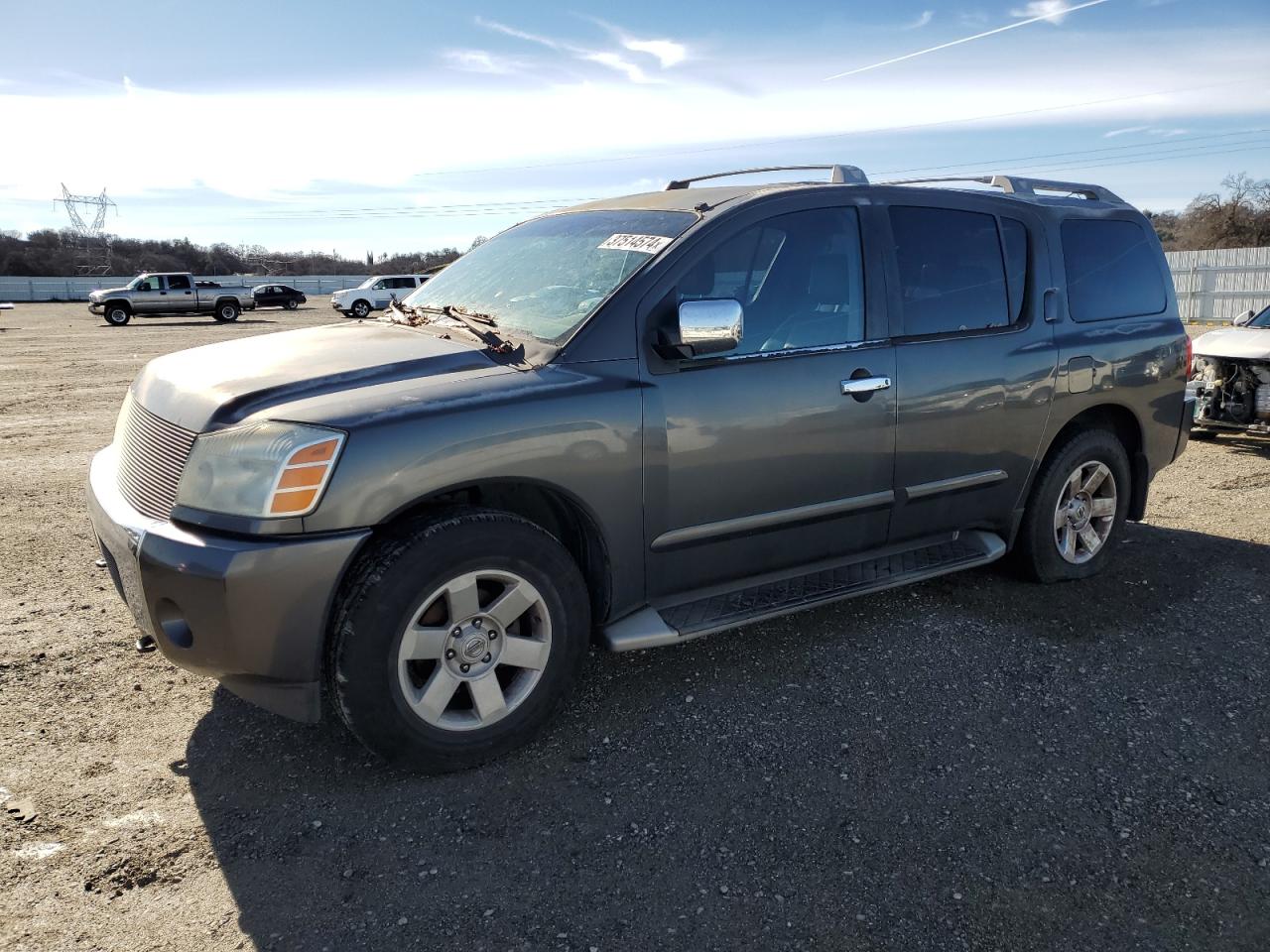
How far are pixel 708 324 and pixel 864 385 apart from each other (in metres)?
0.93

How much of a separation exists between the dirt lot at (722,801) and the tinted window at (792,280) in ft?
4.57

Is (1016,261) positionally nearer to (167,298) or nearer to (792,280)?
(792,280)

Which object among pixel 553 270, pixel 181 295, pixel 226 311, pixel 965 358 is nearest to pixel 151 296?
pixel 181 295

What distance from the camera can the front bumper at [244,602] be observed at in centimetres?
272

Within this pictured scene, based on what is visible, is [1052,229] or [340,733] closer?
[340,733]

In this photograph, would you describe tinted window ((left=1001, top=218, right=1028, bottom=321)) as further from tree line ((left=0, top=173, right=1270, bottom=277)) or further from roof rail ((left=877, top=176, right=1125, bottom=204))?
tree line ((left=0, top=173, right=1270, bottom=277))

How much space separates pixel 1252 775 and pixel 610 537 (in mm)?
2334

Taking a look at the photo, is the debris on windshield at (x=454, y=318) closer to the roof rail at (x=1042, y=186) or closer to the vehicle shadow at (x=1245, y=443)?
the roof rail at (x=1042, y=186)

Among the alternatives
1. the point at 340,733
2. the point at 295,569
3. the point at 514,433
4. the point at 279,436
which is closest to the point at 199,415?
the point at 279,436

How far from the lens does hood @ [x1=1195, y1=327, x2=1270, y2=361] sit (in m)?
8.05

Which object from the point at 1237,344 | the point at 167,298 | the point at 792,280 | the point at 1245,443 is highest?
the point at 167,298

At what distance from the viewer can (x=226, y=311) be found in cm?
3559

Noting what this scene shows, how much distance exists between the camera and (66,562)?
5109 mm

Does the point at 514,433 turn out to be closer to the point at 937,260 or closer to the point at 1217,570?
the point at 937,260
